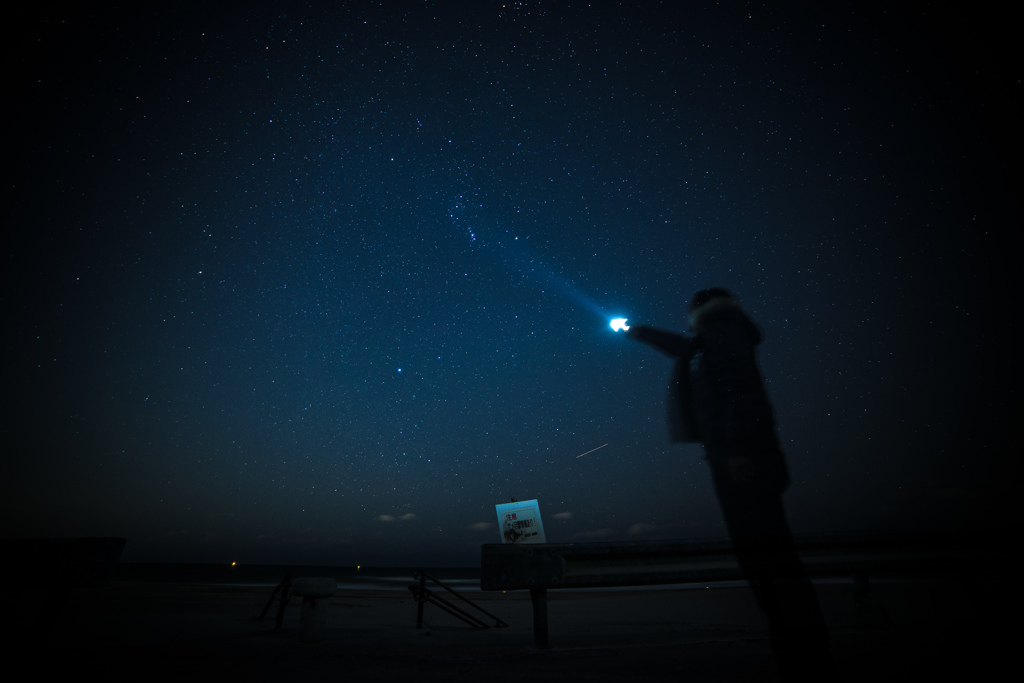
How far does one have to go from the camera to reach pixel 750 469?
9.64 feet

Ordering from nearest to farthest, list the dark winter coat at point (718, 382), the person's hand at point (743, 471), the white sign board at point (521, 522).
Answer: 1. the person's hand at point (743, 471)
2. the dark winter coat at point (718, 382)
3. the white sign board at point (521, 522)

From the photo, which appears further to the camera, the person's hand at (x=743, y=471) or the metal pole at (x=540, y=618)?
the metal pole at (x=540, y=618)

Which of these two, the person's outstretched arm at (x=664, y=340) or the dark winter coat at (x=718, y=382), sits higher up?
the person's outstretched arm at (x=664, y=340)

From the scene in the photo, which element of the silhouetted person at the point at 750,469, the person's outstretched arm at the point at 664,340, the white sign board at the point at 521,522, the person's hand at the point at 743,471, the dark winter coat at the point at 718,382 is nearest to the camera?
the silhouetted person at the point at 750,469

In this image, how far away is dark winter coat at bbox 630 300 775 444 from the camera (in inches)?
121

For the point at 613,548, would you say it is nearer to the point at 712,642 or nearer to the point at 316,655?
the point at 712,642

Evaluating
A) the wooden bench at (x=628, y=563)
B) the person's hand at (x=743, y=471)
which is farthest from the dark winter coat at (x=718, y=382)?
the wooden bench at (x=628, y=563)

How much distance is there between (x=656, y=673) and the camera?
Result: 2561mm

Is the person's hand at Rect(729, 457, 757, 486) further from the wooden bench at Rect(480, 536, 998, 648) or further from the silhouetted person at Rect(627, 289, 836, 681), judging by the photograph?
the wooden bench at Rect(480, 536, 998, 648)

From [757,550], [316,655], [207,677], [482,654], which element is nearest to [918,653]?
[757,550]

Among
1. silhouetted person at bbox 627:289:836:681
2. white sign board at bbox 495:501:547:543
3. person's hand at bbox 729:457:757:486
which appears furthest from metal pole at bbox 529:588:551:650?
person's hand at bbox 729:457:757:486

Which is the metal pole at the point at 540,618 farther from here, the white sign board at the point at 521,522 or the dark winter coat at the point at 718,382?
the dark winter coat at the point at 718,382

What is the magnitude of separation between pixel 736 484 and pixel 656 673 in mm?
1320

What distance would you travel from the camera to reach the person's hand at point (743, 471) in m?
2.94
